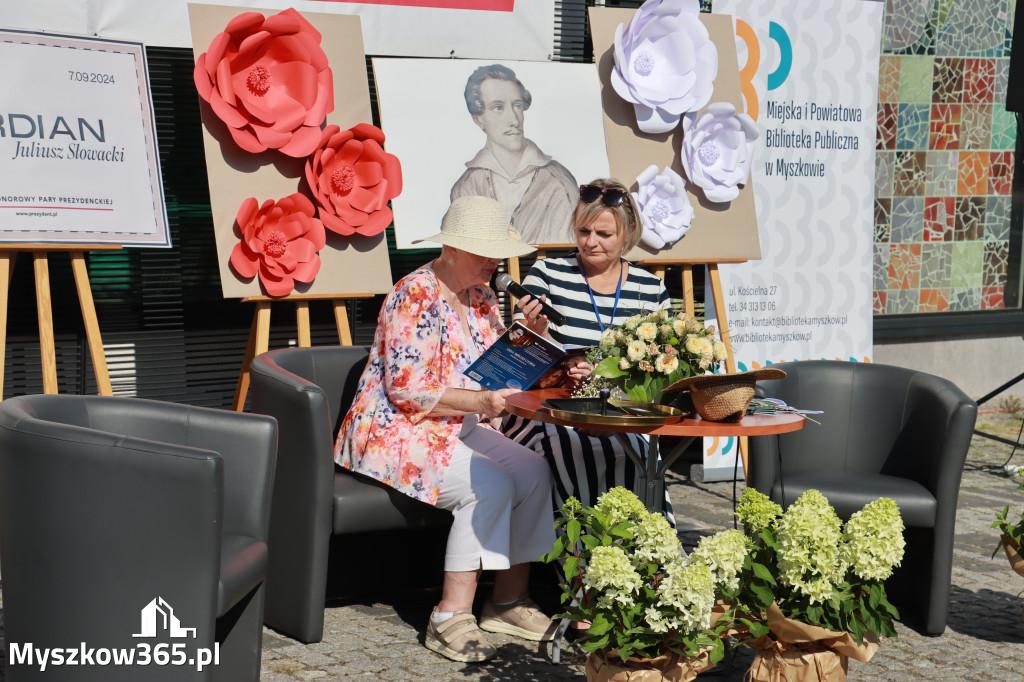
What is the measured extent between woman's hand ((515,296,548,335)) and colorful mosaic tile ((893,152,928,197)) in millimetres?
4491

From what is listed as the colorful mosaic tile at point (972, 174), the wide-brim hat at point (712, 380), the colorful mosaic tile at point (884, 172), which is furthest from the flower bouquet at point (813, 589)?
the colorful mosaic tile at point (972, 174)

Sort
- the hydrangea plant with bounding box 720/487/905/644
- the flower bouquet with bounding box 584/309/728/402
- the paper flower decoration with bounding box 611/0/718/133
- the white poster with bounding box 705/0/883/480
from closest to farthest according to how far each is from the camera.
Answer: the hydrangea plant with bounding box 720/487/905/644
the flower bouquet with bounding box 584/309/728/402
the paper flower decoration with bounding box 611/0/718/133
the white poster with bounding box 705/0/883/480

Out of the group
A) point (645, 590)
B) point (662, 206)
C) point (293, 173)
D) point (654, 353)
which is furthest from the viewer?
point (662, 206)

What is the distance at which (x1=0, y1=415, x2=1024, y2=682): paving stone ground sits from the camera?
126 inches

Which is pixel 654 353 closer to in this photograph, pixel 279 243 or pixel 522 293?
pixel 522 293

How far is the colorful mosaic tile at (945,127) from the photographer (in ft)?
24.2

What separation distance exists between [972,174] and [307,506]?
586cm

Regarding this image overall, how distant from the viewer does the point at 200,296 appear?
5.32 metres

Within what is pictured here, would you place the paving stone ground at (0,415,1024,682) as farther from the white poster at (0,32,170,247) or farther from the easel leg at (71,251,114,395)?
Answer: the white poster at (0,32,170,247)

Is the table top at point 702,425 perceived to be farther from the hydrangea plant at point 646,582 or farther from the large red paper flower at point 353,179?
the large red paper flower at point 353,179

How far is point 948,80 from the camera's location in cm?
736

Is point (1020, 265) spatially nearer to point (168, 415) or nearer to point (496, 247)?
point (496, 247)

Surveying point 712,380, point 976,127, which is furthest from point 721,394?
point 976,127

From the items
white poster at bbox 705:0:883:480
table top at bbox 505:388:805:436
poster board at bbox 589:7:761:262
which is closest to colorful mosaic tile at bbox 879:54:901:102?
white poster at bbox 705:0:883:480
